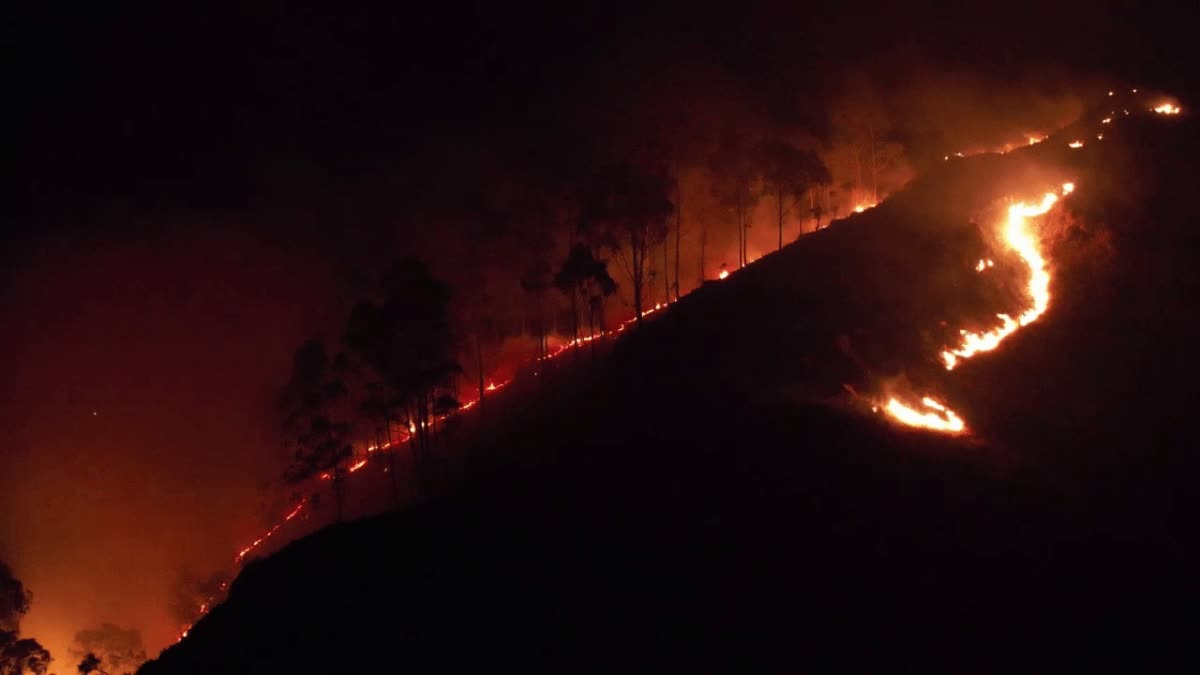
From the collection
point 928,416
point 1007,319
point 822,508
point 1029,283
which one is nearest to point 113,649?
point 822,508

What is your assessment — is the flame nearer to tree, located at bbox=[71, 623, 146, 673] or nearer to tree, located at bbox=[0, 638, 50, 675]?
tree, located at bbox=[0, 638, 50, 675]

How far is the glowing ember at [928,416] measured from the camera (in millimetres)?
39406

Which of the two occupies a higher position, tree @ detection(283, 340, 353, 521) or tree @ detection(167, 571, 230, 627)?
tree @ detection(283, 340, 353, 521)

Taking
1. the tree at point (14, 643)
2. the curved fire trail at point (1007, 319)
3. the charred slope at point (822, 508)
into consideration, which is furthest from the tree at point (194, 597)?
the curved fire trail at point (1007, 319)

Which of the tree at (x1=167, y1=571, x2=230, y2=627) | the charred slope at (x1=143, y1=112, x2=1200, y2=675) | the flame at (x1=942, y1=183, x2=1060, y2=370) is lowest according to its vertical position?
the tree at (x1=167, y1=571, x2=230, y2=627)

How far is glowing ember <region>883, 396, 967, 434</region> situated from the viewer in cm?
3941

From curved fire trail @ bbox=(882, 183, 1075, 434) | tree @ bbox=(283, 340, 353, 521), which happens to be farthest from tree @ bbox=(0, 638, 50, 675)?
curved fire trail @ bbox=(882, 183, 1075, 434)

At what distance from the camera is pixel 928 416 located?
4025 centimetres

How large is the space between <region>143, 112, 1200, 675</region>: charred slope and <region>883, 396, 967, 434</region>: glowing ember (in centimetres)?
127

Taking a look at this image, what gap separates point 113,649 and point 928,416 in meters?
66.8

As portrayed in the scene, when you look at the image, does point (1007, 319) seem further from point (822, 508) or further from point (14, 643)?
point (14, 643)

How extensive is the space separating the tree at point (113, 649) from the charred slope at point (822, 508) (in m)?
38.1

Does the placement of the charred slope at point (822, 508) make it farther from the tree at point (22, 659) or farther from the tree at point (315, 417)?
the tree at point (22, 659)

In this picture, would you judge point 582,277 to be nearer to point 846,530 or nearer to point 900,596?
point 846,530
